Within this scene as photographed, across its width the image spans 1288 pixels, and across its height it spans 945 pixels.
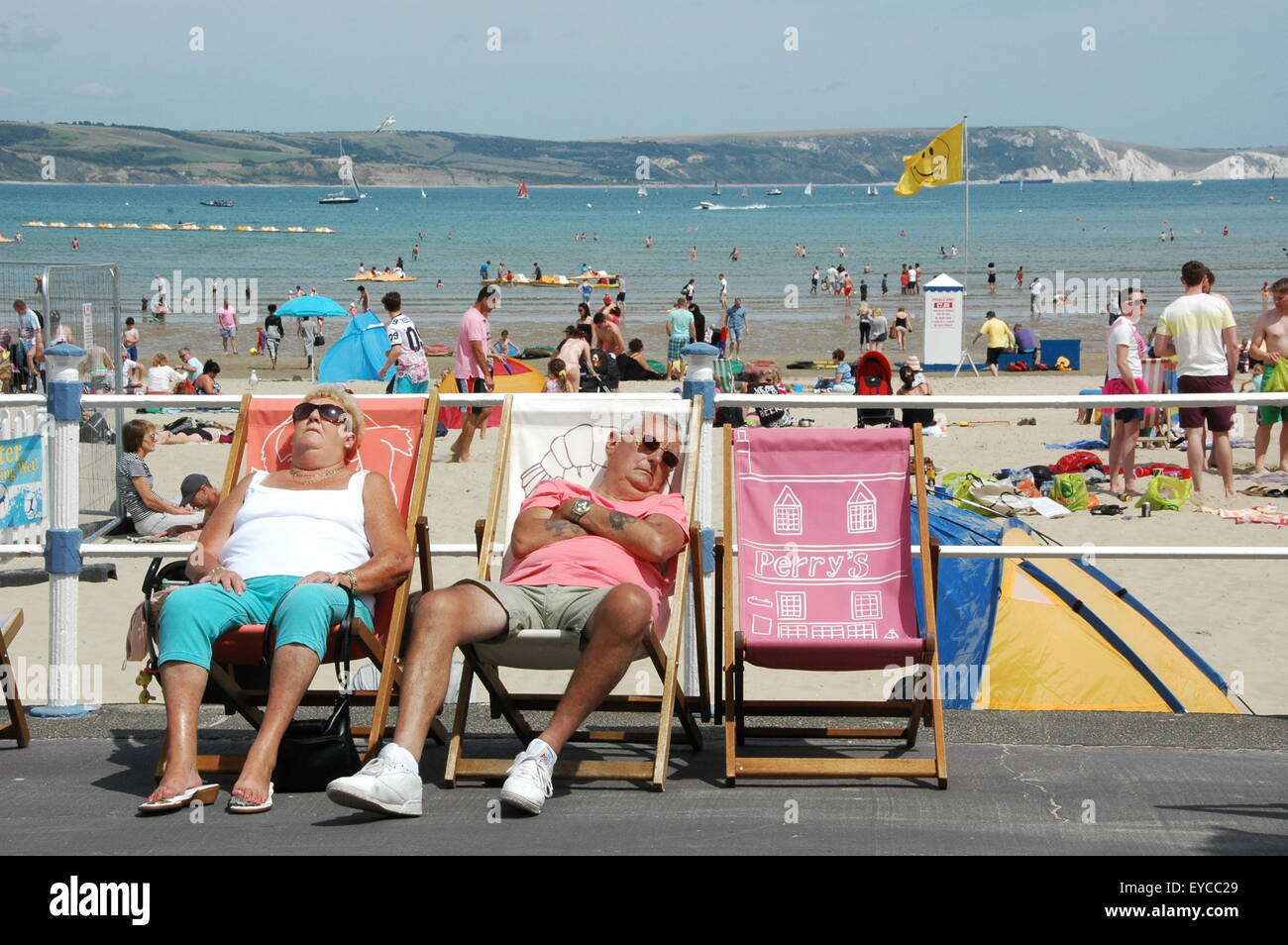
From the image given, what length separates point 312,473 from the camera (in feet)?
14.4

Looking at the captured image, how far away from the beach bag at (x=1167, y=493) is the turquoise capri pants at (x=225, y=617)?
790 centimetres

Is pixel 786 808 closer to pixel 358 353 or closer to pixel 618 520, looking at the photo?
pixel 618 520

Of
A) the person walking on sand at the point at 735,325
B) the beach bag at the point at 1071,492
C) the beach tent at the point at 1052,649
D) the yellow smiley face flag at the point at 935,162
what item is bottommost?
the beach tent at the point at 1052,649

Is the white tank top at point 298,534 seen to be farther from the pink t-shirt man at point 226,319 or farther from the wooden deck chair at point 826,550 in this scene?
the pink t-shirt man at point 226,319

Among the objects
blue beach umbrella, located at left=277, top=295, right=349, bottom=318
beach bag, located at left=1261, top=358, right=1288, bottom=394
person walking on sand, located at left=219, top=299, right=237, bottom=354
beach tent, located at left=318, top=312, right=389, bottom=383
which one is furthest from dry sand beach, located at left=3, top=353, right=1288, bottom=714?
person walking on sand, located at left=219, top=299, right=237, bottom=354

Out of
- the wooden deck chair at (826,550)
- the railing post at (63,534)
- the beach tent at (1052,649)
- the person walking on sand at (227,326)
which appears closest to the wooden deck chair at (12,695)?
the railing post at (63,534)

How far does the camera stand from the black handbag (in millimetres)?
3830

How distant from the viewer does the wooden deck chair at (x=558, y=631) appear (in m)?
3.91

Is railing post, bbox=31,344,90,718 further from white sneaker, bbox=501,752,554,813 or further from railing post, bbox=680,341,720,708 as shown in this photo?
railing post, bbox=680,341,720,708

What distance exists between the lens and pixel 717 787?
13.0ft

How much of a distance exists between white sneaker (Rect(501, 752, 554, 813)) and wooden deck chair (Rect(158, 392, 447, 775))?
19.0 inches

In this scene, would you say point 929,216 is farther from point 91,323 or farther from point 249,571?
point 249,571

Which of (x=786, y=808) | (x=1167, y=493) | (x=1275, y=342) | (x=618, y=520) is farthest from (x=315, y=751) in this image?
(x=1275, y=342)

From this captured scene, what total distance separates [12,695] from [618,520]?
1903mm
